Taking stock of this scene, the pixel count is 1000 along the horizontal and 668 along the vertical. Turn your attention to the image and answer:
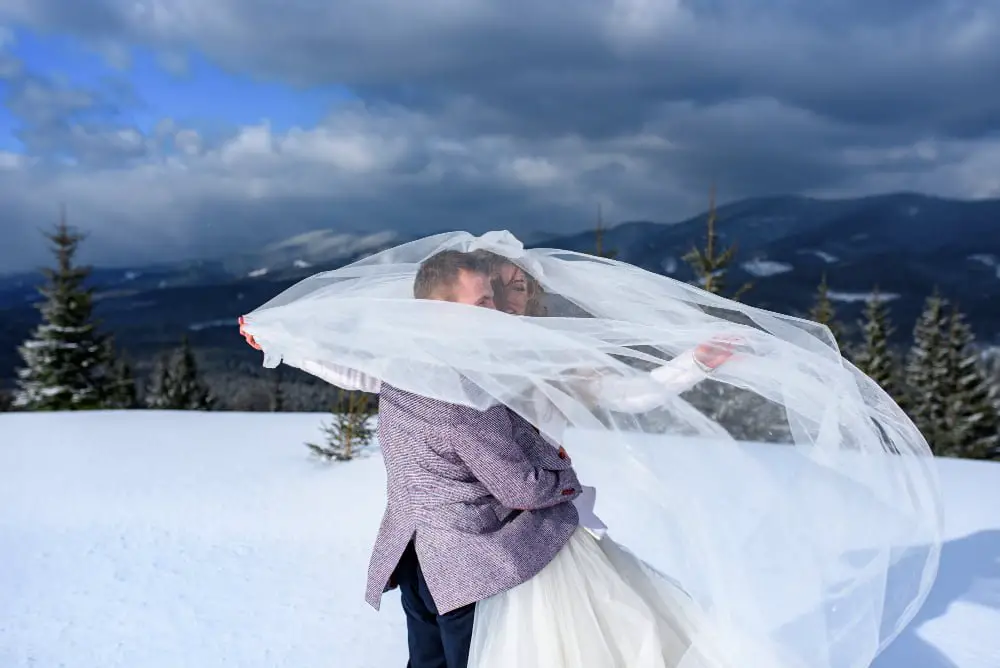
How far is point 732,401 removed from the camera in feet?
7.88

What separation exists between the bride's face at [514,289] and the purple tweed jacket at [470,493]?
327mm

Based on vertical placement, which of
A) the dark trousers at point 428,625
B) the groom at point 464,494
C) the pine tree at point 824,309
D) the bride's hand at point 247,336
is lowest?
the pine tree at point 824,309

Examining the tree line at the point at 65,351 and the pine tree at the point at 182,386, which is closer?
the tree line at the point at 65,351

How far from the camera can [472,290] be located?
219 centimetres

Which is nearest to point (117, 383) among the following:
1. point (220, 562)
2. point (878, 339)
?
point (220, 562)

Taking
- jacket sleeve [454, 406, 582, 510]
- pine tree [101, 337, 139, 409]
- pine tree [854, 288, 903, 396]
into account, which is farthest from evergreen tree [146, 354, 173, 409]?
jacket sleeve [454, 406, 582, 510]

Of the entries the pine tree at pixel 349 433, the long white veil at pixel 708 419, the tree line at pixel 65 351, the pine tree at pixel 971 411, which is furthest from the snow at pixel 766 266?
the long white veil at pixel 708 419

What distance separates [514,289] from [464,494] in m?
0.59

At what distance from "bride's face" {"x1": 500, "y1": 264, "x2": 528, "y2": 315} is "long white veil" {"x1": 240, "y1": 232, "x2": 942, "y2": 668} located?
0.05m

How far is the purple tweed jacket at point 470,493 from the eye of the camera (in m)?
2.04

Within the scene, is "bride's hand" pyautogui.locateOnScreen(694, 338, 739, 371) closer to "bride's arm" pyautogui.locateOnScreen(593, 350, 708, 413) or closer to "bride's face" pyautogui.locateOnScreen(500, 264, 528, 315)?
"bride's arm" pyautogui.locateOnScreen(593, 350, 708, 413)

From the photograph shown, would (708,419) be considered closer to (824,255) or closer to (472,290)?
(472,290)

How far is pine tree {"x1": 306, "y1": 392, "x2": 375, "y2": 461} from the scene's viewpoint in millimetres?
8711

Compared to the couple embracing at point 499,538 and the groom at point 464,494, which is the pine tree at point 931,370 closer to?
the couple embracing at point 499,538
